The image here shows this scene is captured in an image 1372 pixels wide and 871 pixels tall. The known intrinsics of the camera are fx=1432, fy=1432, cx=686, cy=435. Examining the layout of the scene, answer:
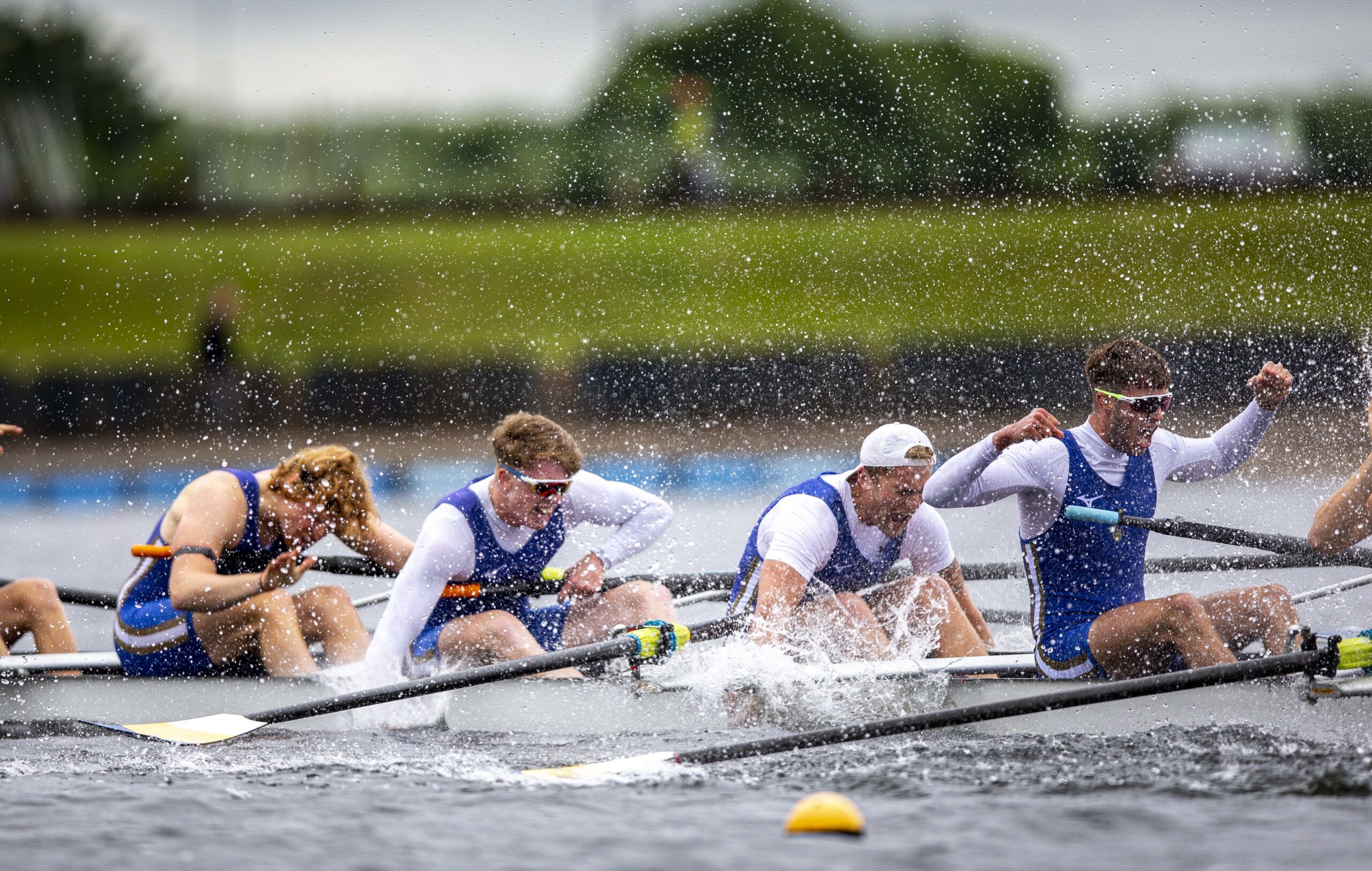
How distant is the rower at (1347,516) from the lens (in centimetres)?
429

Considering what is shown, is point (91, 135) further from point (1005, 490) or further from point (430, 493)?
point (1005, 490)

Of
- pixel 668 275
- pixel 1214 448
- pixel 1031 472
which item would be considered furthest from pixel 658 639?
pixel 668 275

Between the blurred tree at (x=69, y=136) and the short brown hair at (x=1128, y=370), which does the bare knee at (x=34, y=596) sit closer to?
the short brown hair at (x=1128, y=370)

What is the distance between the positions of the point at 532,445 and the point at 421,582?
587 mm

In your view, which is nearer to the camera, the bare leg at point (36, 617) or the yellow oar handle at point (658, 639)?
the yellow oar handle at point (658, 639)

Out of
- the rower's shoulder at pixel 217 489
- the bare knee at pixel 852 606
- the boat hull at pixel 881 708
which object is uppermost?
the rower's shoulder at pixel 217 489

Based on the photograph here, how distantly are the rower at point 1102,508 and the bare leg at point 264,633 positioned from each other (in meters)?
2.30

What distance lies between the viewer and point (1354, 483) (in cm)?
432

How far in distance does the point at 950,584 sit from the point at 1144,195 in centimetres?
2269

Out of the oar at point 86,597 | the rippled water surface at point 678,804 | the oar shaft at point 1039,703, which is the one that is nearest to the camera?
the rippled water surface at point 678,804

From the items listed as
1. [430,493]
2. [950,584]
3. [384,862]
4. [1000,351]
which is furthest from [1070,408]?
[384,862]

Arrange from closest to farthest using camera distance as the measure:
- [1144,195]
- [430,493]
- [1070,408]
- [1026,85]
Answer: [430,493] < [1070,408] < [1144,195] < [1026,85]

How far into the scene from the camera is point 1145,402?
4371 millimetres

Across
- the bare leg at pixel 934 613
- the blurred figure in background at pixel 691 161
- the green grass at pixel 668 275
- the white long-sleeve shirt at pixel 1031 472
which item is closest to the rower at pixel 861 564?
the bare leg at pixel 934 613
